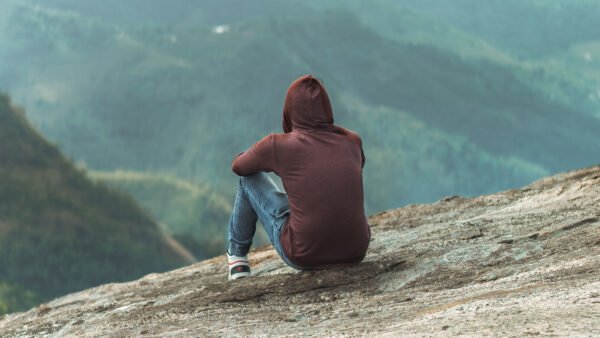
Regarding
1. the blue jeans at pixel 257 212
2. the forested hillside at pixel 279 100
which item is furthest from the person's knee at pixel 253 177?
the forested hillside at pixel 279 100

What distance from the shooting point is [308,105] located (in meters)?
4.43

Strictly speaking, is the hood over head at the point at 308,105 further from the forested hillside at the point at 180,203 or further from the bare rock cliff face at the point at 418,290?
the forested hillside at the point at 180,203

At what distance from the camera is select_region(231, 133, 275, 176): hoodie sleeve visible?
4.49m

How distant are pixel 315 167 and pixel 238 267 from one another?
1.52 metres

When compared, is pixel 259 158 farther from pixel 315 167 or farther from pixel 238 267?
pixel 238 267

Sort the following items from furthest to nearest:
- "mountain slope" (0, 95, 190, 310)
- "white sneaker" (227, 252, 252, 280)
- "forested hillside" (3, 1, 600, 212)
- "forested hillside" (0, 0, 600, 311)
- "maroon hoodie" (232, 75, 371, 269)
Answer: "forested hillside" (3, 1, 600, 212)
"forested hillside" (0, 0, 600, 311)
"mountain slope" (0, 95, 190, 310)
"white sneaker" (227, 252, 252, 280)
"maroon hoodie" (232, 75, 371, 269)

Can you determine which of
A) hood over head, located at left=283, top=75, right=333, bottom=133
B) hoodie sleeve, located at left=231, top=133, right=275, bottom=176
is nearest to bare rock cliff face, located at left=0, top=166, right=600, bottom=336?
hoodie sleeve, located at left=231, top=133, right=275, bottom=176

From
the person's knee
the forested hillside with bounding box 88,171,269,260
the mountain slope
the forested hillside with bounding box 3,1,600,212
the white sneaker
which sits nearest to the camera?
the person's knee

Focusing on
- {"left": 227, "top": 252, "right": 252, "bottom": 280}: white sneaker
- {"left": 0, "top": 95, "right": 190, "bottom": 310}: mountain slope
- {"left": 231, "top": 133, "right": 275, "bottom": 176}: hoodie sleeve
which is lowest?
{"left": 0, "top": 95, "right": 190, "bottom": 310}: mountain slope

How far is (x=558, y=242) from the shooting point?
500cm

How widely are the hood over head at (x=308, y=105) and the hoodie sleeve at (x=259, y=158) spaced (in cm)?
21

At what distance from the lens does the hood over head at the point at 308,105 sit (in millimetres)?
4426

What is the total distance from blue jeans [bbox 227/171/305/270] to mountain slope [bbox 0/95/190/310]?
4223cm

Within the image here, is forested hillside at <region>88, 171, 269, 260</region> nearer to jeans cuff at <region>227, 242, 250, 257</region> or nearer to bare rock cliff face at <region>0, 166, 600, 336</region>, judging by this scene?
bare rock cliff face at <region>0, 166, 600, 336</region>
